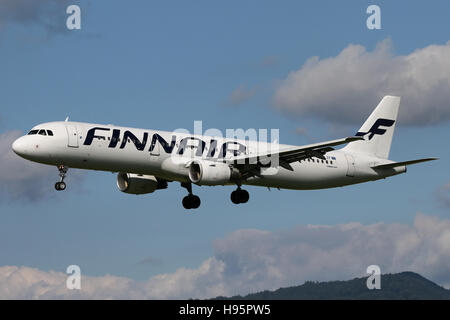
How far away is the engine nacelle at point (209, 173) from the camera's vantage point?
48.3 meters

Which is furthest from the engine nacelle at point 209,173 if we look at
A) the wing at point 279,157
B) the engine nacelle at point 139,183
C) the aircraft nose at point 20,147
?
the aircraft nose at point 20,147

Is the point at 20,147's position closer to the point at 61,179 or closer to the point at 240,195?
the point at 61,179

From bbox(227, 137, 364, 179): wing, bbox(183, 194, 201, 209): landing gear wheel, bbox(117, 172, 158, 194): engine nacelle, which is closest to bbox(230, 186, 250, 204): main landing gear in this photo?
bbox(227, 137, 364, 179): wing

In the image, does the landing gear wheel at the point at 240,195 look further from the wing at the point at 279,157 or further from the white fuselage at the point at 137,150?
the wing at the point at 279,157

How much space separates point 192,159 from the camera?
1940 inches

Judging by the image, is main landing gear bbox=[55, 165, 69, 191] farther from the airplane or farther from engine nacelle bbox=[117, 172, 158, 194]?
engine nacelle bbox=[117, 172, 158, 194]

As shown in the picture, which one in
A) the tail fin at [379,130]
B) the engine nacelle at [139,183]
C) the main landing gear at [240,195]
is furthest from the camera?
the tail fin at [379,130]

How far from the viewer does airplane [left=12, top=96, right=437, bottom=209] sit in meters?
45.9

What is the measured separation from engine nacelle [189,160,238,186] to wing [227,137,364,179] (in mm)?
1017

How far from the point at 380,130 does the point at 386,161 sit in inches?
147

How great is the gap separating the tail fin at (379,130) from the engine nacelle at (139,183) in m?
15.8
